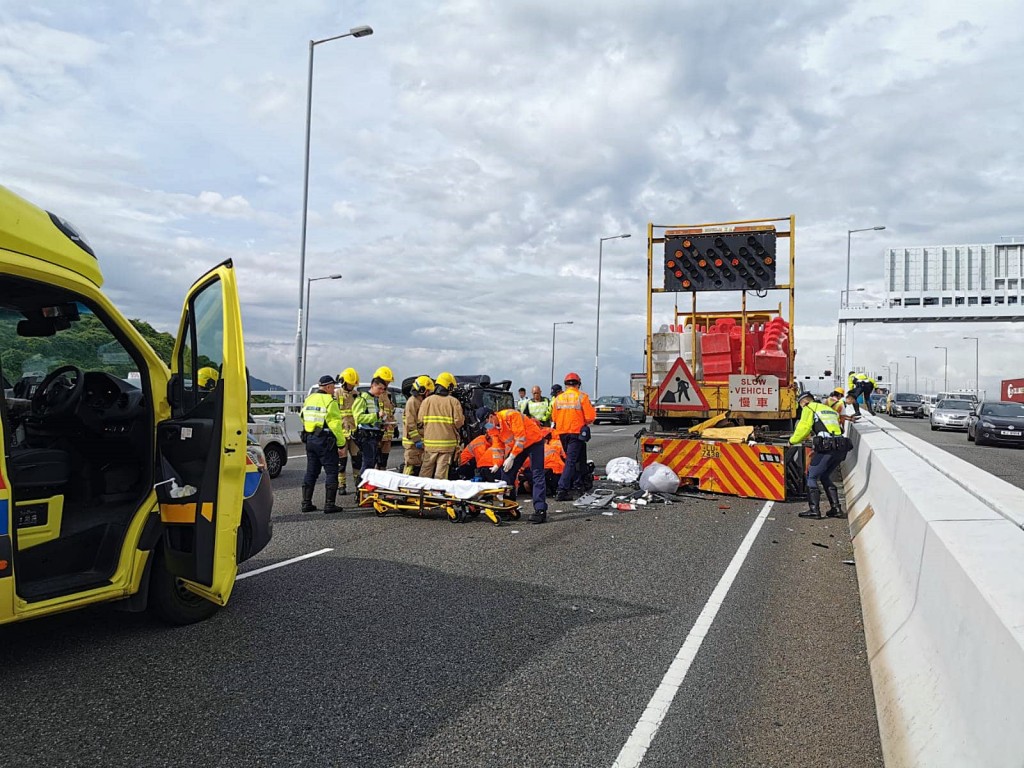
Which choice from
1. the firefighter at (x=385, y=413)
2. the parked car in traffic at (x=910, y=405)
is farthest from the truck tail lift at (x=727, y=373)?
the parked car in traffic at (x=910, y=405)

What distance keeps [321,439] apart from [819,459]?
6479 millimetres

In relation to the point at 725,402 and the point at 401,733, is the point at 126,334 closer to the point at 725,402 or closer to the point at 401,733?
the point at 401,733

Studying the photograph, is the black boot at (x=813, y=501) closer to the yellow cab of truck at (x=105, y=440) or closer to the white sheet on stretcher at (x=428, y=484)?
the white sheet on stretcher at (x=428, y=484)

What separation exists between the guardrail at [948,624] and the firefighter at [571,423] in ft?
17.2

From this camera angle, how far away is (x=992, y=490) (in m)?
5.68

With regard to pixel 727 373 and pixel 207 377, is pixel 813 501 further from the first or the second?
pixel 207 377

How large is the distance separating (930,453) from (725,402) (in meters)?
3.14

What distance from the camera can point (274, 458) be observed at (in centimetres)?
1299

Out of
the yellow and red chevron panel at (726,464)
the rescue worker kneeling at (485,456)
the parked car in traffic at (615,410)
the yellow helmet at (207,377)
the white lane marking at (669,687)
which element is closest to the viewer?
the white lane marking at (669,687)

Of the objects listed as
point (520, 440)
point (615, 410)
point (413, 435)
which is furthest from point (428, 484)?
point (615, 410)

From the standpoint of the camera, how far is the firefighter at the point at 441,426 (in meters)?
9.65

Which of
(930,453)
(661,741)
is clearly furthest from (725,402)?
(661,741)

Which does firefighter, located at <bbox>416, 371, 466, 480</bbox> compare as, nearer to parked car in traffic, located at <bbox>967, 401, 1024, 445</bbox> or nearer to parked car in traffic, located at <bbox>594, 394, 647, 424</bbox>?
parked car in traffic, located at <bbox>967, 401, 1024, 445</bbox>

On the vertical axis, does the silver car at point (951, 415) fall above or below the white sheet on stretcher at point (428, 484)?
above
